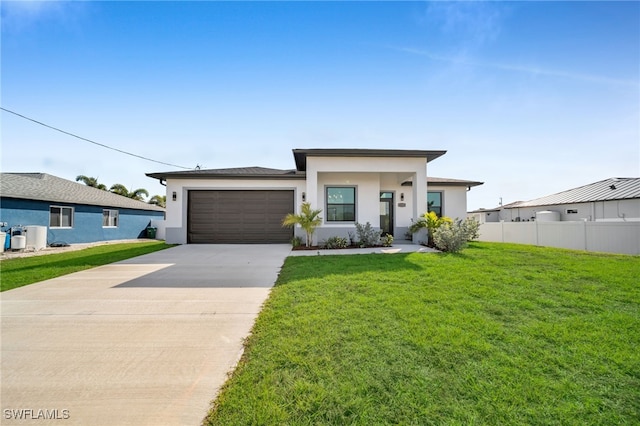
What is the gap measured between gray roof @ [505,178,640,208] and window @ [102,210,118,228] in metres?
32.2

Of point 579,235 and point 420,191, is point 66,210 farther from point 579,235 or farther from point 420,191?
point 579,235

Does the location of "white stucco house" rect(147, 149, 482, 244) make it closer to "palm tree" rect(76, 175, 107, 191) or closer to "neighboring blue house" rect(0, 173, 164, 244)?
"neighboring blue house" rect(0, 173, 164, 244)

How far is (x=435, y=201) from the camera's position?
47.2 ft

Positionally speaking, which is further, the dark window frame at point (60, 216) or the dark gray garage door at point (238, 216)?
the dark window frame at point (60, 216)

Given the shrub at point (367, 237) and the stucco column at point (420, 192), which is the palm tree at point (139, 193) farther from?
the stucco column at point (420, 192)

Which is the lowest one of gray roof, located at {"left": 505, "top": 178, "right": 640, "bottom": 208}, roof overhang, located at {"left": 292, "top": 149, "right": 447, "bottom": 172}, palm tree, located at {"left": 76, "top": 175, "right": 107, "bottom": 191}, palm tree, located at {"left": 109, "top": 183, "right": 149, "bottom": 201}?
gray roof, located at {"left": 505, "top": 178, "right": 640, "bottom": 208}

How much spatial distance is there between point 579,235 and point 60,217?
25.7m

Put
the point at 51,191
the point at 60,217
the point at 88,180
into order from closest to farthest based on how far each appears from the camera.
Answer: the point at 60,217 → the point at 51,191 → the point at 88,180

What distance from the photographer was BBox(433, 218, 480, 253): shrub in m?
8.54

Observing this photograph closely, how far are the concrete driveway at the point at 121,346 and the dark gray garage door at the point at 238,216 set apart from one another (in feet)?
22.3

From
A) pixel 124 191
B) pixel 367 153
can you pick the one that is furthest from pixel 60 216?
pixel 367 153

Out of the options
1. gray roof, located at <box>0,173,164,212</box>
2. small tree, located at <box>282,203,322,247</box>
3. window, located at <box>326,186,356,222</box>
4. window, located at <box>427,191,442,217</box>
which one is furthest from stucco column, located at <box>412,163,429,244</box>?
gray roof, located at <box>0,173,164,212</box>

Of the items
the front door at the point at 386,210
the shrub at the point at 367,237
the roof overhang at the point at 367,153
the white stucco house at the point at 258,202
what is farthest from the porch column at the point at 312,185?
the front door at the point at 386,210

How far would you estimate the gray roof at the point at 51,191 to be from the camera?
42.1 feet
